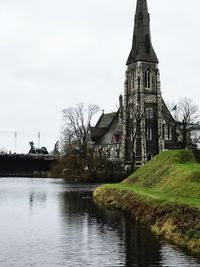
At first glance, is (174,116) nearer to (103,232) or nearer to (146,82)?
(146,82)

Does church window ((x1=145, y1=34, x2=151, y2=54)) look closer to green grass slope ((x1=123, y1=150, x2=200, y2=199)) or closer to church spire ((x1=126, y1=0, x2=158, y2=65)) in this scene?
church spire ((x1=126, y1=0, x2=158, y2=65))

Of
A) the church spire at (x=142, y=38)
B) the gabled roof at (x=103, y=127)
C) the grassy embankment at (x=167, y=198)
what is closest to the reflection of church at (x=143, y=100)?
the church spire at (x=142, y=38)

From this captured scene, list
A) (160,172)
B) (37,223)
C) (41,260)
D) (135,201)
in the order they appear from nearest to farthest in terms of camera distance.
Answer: (41,260)
(37,223)
(135,201)
(160,172)

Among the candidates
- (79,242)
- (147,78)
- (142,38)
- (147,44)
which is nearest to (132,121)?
(147,78)

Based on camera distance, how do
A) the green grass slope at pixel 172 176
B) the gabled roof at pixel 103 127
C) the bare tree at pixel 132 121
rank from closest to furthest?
1. the green grass slope at pixel 172 176
2. the bare tree at pixel 132 121
3. the gabled roof at pixel 103 127

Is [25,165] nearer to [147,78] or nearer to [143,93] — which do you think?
[143,93]

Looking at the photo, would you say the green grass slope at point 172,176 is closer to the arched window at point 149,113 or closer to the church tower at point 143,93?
the church tower at point 143,93

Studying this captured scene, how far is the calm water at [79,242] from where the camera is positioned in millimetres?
20469

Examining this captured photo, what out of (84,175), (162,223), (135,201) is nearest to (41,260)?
(162,223)

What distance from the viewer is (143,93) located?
125062 mm

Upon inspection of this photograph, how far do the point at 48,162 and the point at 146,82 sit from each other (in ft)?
117

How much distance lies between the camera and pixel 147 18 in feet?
408

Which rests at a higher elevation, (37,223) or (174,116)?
(174,116)

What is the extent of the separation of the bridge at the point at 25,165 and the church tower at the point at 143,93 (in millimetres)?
26844
